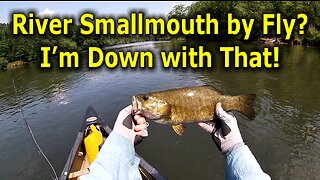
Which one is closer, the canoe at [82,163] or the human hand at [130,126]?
the human hand at [130,126]

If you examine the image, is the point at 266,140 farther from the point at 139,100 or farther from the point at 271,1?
the point at 271,1

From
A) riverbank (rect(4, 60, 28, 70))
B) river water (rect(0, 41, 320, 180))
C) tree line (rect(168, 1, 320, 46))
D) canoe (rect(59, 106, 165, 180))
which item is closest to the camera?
canoe (rect(59, 106, 165, 180))

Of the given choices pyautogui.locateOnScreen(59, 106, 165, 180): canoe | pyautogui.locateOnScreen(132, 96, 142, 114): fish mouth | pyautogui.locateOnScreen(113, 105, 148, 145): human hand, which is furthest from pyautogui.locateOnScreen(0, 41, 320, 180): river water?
pyautogui.locateOnScreen(113, 105, 148, 145): human hand

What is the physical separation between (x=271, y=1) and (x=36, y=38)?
176 ft

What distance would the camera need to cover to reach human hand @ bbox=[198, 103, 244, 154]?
8.12ft

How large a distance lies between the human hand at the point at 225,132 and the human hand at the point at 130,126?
777mm

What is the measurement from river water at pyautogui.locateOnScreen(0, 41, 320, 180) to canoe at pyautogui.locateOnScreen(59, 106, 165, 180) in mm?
2186

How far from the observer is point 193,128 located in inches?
442

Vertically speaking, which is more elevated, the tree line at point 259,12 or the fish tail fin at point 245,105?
the tree line at point 259,12

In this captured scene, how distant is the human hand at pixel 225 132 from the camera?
248 centimetres

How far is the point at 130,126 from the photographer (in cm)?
254

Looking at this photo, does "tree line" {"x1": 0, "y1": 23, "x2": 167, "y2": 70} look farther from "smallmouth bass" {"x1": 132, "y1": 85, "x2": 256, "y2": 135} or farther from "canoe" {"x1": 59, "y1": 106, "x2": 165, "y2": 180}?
"smallmouth bass" {"x1": 132, "y1": 85, "x2": 256, "y2": 135}

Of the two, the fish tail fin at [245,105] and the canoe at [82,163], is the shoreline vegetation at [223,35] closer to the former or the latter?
the canoe at [82,163]

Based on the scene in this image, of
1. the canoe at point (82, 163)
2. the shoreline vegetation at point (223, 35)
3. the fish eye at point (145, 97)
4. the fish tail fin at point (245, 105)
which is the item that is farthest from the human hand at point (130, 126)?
the shoreline vegetation at point (223, 35)
